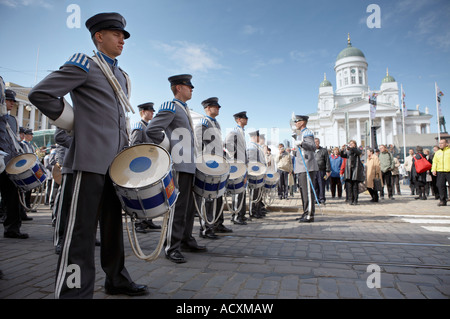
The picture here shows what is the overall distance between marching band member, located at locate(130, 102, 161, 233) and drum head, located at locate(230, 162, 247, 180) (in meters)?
1.69

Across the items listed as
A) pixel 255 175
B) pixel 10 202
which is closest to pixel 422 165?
pixel 255 175

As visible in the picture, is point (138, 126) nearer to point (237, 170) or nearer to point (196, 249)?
point (237, 170)

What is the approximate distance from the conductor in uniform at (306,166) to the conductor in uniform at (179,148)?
3352 millimetres

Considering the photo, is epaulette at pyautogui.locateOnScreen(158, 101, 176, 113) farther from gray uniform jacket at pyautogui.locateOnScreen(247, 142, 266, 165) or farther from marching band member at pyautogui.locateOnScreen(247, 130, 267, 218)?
gray uniform jacket at pyautogui.locateOnScreen(247, 142, 266, 165)

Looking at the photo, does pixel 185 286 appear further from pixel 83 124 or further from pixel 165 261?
pixel 83 124

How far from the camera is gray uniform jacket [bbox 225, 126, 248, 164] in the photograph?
6234mm

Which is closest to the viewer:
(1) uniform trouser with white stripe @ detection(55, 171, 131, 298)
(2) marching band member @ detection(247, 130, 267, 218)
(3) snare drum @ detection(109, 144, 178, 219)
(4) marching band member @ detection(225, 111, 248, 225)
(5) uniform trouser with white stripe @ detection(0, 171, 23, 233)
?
(1) uniform trouser with white stripe @ detection(55, 171, 131, 298)

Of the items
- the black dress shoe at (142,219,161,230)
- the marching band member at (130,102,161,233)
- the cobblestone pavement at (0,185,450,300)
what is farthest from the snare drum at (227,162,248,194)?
the black dress shoe at (142,219,161,230)

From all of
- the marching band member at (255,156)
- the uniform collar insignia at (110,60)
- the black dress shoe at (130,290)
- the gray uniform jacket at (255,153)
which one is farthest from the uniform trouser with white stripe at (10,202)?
the gray uniform jacket at (255,153)

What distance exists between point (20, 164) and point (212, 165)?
3.54 meters

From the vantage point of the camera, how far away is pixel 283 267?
3.16m

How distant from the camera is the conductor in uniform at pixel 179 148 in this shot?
3475mm

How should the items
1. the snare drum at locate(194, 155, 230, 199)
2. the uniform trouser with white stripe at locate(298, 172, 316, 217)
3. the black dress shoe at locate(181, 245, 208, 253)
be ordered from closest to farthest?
1. the snare drum at locate(194, 155, 230, 199)
2. the black dress shoe at locate(181, 245, 208, 253)
3. the uniform trouser with white stripe at locate(298, 172, 316, 217)
